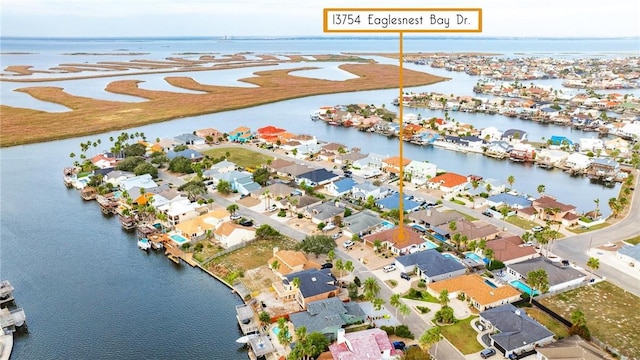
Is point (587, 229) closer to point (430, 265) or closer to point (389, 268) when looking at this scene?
point (430, 265)

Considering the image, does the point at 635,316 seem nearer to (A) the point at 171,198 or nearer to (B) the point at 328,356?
(B) the point at 328,356

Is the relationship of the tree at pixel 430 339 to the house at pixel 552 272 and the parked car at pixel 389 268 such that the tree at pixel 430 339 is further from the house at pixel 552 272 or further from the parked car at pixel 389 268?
the house at pixel 552 272

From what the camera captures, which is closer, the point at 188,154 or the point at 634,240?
the point at 634,240

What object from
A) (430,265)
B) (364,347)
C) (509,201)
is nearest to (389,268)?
(430,265)

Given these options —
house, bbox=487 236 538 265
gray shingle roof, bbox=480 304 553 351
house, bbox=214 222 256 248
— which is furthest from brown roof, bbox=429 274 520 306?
house, bbox=214 222 256 248

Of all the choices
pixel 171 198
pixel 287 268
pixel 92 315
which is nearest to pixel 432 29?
pixel 287 268
